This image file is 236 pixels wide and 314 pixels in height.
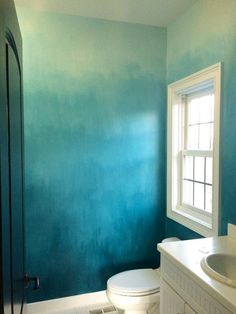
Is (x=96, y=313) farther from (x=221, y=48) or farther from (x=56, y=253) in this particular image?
(x=221, y=48)

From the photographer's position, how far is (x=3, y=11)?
61 cm

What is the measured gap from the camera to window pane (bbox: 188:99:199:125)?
226cm

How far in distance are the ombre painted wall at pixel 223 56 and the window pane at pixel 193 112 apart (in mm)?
295

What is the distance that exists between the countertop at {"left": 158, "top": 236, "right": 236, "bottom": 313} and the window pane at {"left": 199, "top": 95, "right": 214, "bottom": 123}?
3.10 feet

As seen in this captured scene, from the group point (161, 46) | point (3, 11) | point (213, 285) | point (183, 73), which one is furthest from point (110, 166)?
point (3, 11)

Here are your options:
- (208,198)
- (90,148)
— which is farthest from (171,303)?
(90,148)

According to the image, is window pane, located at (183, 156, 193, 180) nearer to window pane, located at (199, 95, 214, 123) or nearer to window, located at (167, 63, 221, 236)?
window, located at (167, 63, 221, 236)

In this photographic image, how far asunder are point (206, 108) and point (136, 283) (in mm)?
1483

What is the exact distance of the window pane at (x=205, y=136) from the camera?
2098mm

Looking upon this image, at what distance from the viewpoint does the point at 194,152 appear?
2.23 meters

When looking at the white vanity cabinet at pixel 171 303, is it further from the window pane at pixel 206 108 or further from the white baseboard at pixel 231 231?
the window pane at pixel 206 108

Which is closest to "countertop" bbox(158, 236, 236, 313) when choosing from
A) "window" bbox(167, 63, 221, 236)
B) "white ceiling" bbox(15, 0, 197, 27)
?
"window" bbox(167, 63, 221, 236)

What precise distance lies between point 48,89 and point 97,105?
16.9 inches

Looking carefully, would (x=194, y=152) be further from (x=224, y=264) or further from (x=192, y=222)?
(x=224, y=264)
